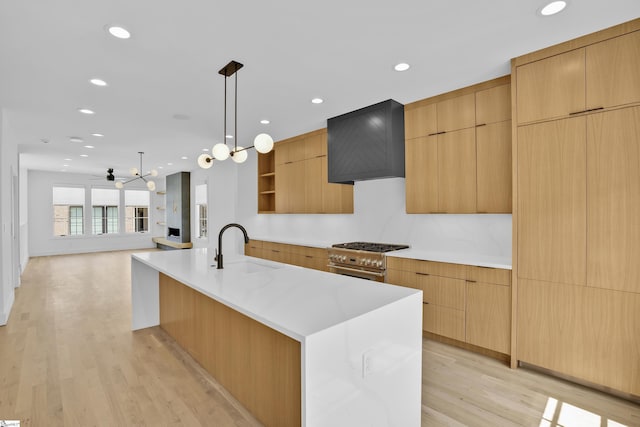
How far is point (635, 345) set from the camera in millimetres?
2121

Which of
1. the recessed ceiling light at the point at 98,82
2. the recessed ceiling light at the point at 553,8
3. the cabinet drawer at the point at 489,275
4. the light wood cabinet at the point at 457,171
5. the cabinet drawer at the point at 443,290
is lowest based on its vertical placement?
the cabinet drawer at the point at 443,290

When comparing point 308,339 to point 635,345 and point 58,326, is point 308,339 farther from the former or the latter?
point 58,326

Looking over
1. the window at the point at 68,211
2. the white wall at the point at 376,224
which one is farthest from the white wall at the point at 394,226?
the window at the point at 68,211

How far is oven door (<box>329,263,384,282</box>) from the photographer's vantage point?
3.56 m

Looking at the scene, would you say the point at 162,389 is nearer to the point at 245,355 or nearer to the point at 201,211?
the point at 245,355

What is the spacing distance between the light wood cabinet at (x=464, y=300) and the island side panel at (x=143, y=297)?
281 centimetres

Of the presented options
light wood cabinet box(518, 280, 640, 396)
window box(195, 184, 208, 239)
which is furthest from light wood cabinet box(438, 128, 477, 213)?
window box(195, 184, 208, 239)

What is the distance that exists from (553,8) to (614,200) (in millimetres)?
1370

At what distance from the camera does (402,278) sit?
340cm

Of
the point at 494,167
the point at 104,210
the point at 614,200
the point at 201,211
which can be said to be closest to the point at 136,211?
the point at 104,210

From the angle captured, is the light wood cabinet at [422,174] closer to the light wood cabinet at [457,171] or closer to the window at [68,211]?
the light wood cabinet at [457,171]

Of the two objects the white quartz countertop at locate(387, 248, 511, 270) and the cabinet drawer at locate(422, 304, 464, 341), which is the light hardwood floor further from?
the white quartz countertop at locate(387, 248, 511, 270)

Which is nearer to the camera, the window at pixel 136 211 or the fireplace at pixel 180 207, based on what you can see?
the fireplace at pixel 180 207

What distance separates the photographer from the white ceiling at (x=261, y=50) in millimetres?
1960
